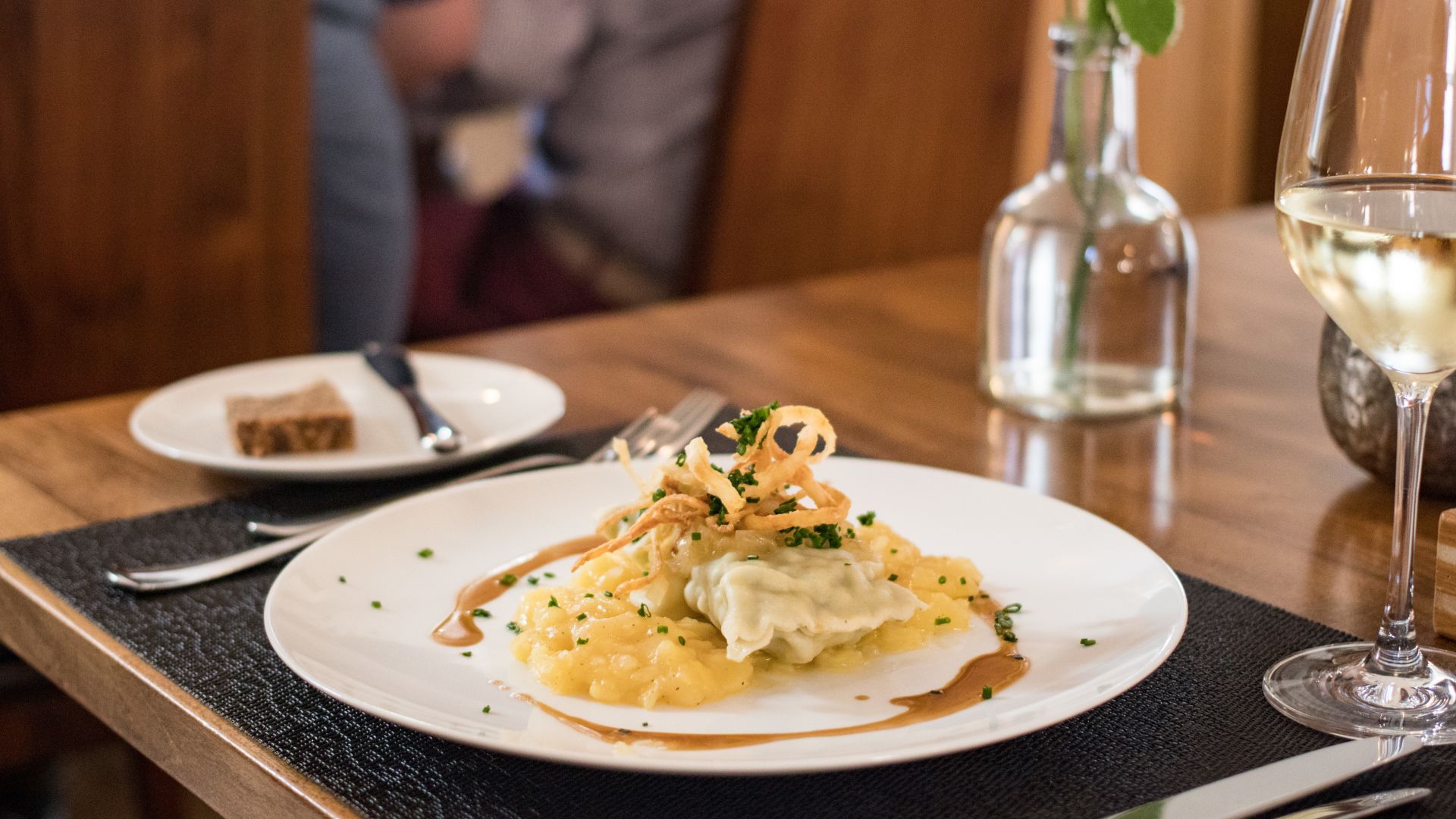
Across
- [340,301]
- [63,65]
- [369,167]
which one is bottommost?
[340,301]

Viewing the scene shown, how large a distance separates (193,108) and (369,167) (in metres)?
0.73

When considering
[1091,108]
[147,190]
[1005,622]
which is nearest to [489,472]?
[1005,622]

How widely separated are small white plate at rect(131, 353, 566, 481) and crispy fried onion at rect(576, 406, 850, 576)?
0.39 m

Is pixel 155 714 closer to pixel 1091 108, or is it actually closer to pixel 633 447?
pixel 633 447

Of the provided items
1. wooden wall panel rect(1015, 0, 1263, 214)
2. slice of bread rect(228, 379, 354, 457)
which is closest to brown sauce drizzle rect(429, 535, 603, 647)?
slice of bread rect(228, 379, 354, 457)

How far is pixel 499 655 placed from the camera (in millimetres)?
826

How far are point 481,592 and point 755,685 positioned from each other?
0.23 metres

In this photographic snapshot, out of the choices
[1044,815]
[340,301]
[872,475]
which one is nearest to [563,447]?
[872,475]

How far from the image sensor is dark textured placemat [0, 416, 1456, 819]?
2.34 feet

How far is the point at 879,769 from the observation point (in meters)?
0.75

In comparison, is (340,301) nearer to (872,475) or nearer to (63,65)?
(63,65)

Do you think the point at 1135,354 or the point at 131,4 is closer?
the point at 1135,354

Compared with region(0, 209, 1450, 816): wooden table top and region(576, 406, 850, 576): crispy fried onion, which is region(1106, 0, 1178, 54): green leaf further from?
region(576, 406, 850, 576): crispy fried onion

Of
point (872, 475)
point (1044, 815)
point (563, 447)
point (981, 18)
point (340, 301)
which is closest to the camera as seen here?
point (1044, 815)
